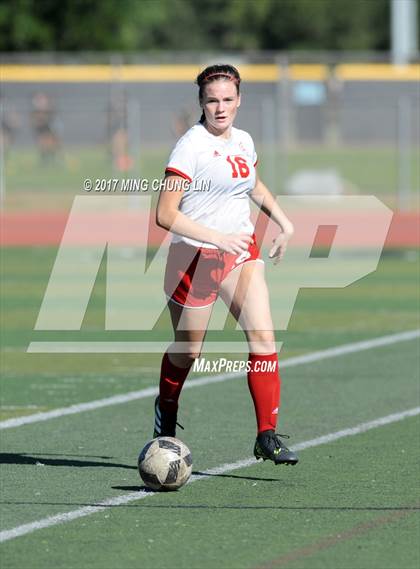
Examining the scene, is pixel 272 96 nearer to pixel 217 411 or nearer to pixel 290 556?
pixel 217 411

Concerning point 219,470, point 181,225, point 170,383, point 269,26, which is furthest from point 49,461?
point 269,26

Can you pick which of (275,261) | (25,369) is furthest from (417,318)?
(275,261)

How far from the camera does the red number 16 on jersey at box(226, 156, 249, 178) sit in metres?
7.60

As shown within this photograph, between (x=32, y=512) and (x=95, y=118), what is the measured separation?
37259 millimetres

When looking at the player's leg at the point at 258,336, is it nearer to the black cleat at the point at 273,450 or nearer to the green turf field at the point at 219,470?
the black cleat at the point at 273,450

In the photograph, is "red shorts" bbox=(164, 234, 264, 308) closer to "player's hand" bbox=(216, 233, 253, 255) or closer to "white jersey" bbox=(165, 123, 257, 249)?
"white jersey" bbox=(165, 123, 257, 249)

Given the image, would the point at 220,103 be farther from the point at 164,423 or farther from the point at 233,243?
the point at 164,423

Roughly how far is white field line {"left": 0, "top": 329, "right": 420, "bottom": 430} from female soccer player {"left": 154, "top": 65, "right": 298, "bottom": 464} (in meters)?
2.13

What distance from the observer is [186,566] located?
19.4 ft

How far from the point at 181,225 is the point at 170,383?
1.02m

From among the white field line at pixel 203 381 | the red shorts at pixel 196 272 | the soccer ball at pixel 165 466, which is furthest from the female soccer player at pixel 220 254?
the white field line at pixel 203 381

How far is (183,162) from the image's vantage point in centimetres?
743

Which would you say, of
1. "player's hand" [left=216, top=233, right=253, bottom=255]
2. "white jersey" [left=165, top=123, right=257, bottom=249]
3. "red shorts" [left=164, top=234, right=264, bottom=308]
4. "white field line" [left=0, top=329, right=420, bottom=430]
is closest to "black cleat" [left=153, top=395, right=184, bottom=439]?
"red shorts" [left=164, top=234, right=264, bottom=308]

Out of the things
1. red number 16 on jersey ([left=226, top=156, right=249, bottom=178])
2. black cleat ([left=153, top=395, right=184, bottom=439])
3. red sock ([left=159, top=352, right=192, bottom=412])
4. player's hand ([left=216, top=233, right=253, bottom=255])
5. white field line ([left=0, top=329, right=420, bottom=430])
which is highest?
red number 16 on jersey ([left=226, top=156, right=249, bottom=178])
